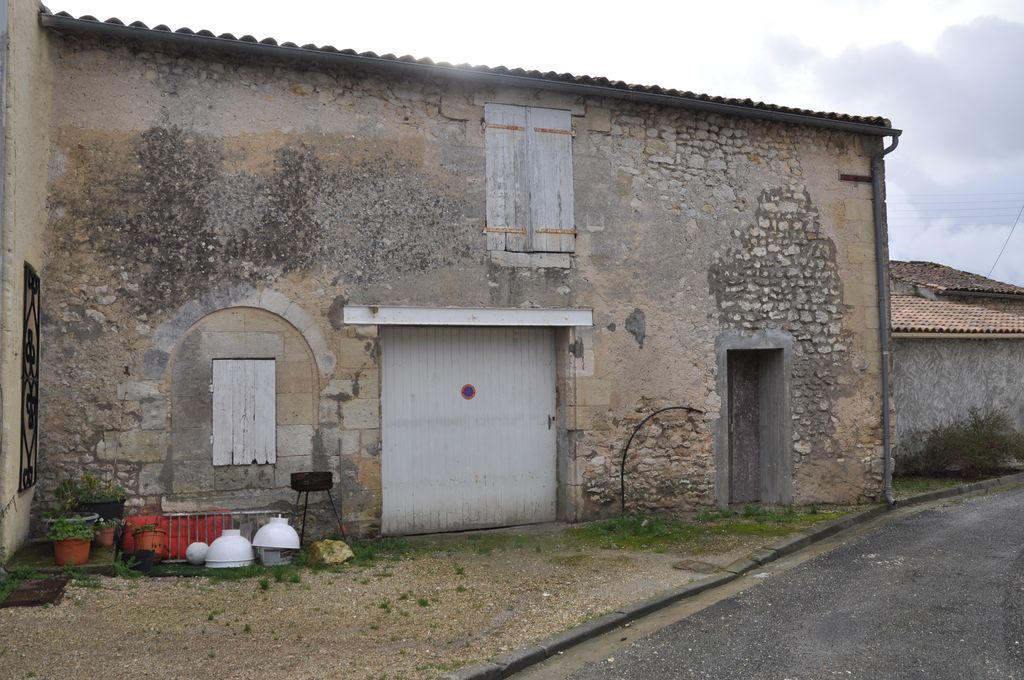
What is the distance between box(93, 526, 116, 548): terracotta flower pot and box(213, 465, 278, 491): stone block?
0.93 metres

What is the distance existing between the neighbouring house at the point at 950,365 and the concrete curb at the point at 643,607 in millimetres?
3582

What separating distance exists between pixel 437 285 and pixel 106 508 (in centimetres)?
336

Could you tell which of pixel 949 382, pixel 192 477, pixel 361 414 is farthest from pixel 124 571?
pixel 949 382

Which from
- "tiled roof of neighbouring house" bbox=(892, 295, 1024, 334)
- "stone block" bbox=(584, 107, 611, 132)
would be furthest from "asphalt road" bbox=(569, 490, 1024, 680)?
"tiled roof of neighbouring house" bbox=(892, 295, 1024, 334)

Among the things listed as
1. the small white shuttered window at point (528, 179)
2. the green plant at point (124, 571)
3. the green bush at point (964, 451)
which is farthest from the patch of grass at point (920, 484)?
the green plant at point (124, 571)

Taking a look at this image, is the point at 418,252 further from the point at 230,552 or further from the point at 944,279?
the point at 944,279

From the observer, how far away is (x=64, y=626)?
5035 mm

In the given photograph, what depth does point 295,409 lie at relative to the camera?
7.69 m

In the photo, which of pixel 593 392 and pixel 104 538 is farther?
pixel 593 392

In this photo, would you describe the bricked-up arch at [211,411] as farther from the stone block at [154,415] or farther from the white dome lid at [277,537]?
the white dome lid at [277,537]

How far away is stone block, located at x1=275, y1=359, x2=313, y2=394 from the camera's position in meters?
7.66

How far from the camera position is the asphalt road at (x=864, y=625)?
15.2ft

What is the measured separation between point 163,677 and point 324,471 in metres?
3.40

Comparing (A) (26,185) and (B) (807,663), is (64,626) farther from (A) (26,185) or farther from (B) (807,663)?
(B) (807,663)
